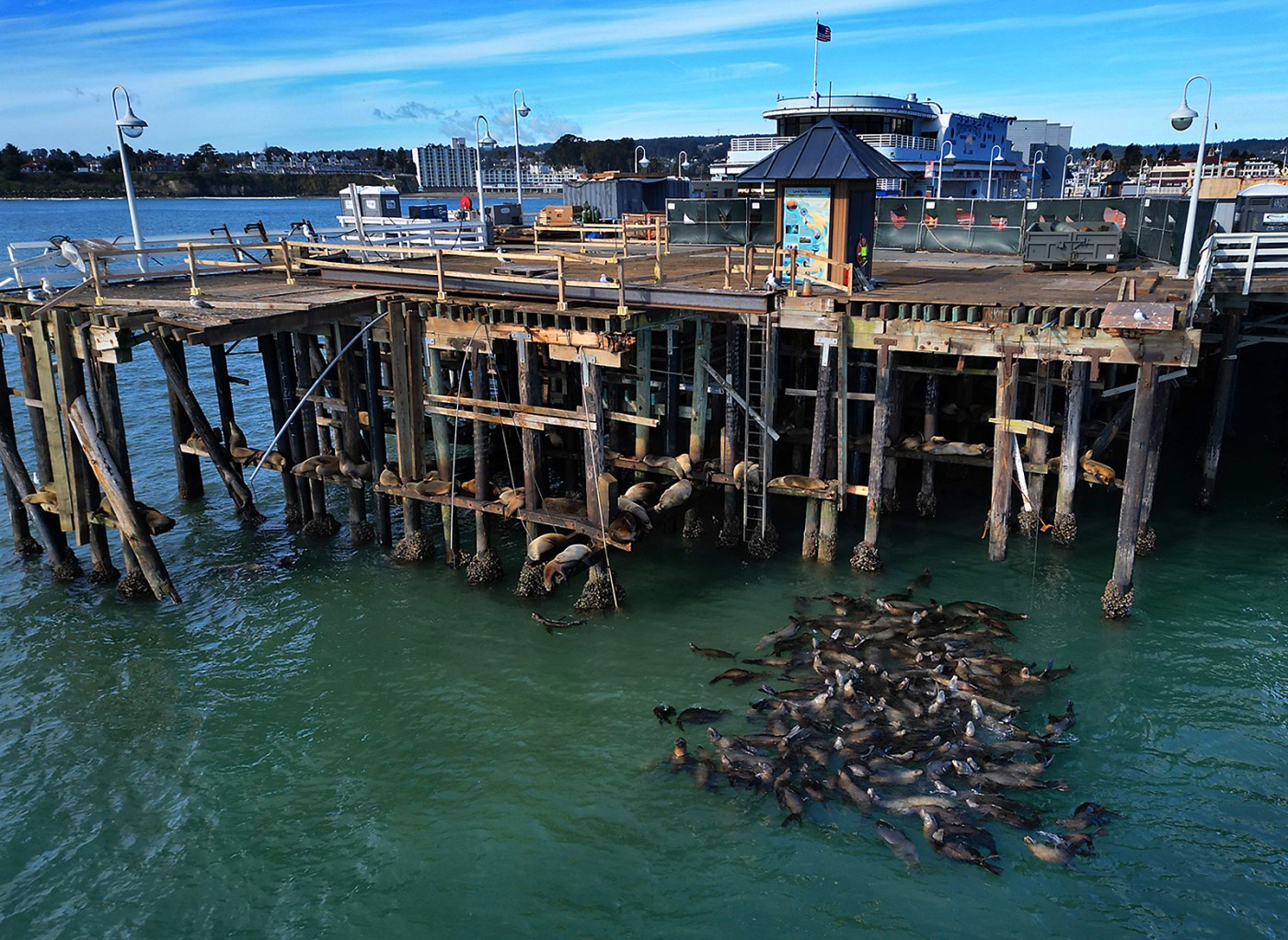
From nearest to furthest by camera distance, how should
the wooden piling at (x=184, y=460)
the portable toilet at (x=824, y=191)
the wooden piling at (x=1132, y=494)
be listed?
1. the wooden piling at (x=1132, y=494)
2. the portable toilet at (x=824, y=191)
3. the wooden piling at (x=184, y=460)

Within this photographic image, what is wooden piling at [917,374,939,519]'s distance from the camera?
→ 1900 cm

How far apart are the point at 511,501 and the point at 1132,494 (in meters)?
11.0

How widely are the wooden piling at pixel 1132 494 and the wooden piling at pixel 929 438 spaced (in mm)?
4305

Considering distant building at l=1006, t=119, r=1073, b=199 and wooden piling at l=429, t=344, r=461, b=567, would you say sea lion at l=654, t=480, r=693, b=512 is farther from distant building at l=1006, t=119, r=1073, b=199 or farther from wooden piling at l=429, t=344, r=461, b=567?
distant building at l=1006, t=119, r=1073, b=199

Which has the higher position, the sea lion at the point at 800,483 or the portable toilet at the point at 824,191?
the portable toilet at the point at 824,191

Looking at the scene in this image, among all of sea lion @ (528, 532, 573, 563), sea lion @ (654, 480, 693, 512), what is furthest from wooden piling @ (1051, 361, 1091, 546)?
sea lion @ (528, 532, 573, 563)

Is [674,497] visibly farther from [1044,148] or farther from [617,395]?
[1044,148]

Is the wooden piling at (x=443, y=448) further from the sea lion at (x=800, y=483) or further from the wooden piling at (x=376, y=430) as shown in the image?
the sea lion at (x=800, y=483)

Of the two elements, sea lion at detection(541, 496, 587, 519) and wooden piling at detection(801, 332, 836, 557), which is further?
sea lion at detection(541, 496, 587, 519)

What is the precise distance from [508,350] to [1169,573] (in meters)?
14.9

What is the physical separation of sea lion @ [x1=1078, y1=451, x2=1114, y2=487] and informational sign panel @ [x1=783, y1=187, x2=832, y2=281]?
21.2 ft

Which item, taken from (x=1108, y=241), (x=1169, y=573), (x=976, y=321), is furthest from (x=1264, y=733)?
(x=1108, y=241)

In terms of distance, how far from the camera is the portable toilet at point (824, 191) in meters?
17.4

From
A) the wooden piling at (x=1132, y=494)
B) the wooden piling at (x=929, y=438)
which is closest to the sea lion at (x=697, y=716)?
the wooden piling at (x=1132, y=494)
